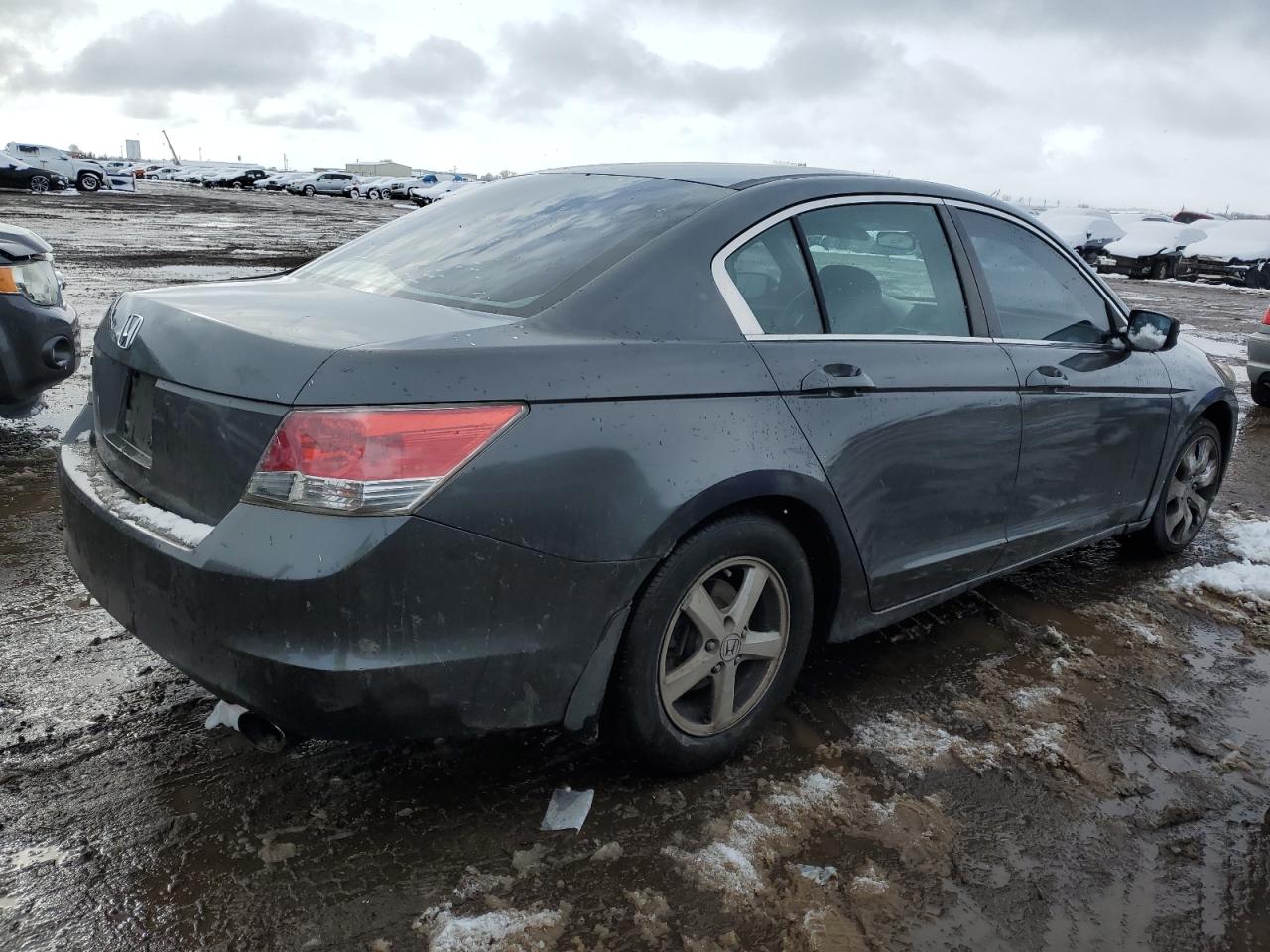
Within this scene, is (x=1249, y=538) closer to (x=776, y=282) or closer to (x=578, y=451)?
(x=776, y=282)

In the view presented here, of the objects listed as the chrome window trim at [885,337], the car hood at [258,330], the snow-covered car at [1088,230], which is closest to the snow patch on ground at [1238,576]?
the chrome window trim at [885,337]

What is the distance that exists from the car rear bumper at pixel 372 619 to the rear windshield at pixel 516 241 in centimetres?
69

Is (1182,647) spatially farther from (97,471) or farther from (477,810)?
(97,471)

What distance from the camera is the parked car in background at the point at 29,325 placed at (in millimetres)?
4863

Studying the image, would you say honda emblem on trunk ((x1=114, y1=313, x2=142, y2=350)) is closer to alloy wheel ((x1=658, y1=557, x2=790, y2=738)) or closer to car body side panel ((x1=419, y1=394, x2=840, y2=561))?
car body side panel ((x1=419, y1=394, x2=840, y2=561))

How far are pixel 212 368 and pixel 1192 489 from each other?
436cm

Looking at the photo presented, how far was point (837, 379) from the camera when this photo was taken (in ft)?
9.14

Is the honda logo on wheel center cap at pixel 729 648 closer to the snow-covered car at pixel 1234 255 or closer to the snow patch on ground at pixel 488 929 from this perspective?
the snow patch on ground at pixel 488 929

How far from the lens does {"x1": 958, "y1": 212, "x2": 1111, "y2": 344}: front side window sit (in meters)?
3.51

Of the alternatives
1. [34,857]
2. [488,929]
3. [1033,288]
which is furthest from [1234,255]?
[34,857]

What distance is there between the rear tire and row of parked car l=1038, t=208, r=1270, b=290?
20.5 metres

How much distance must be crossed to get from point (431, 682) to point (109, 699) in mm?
1397

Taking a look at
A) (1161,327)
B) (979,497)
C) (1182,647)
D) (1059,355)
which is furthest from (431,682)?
(1161,327)

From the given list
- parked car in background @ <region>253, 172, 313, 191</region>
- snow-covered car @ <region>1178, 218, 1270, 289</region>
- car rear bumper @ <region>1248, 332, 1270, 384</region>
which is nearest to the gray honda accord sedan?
car rear bumper @ <region>1248, 332, 1270, 384</region>
